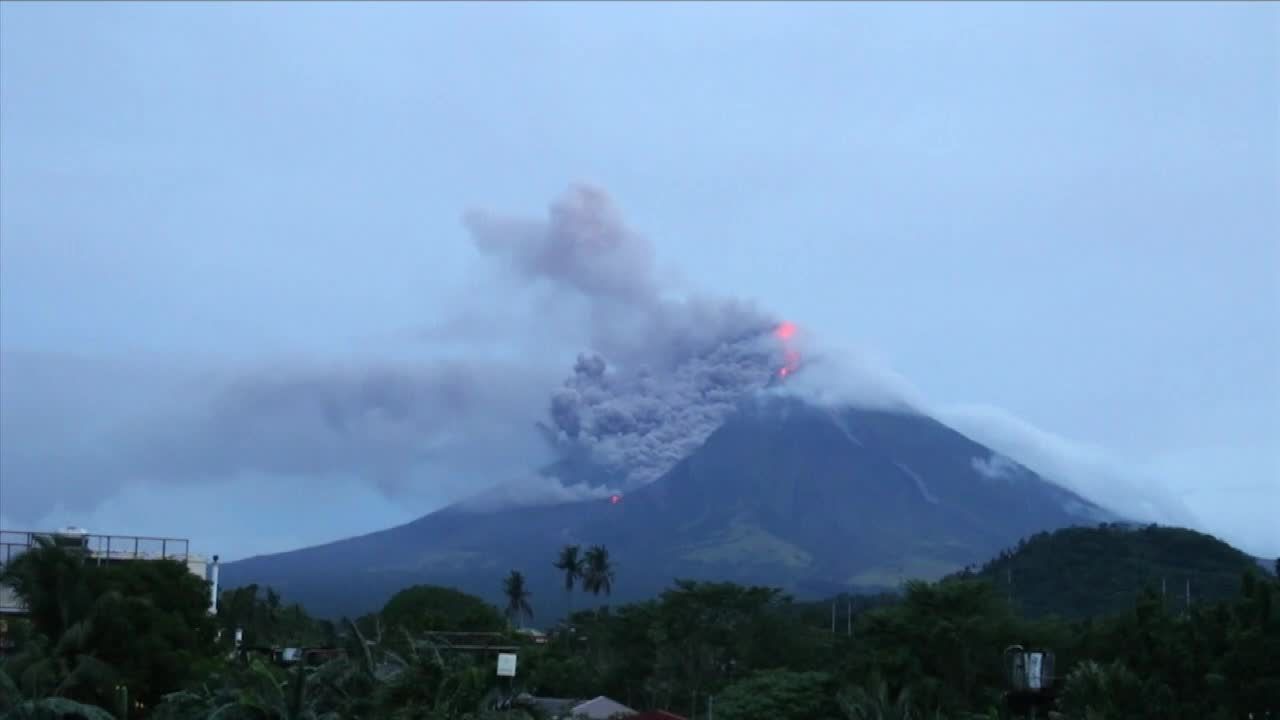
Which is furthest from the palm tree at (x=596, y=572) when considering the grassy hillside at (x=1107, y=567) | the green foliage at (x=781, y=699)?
the green foliage at (x=781, y=699)

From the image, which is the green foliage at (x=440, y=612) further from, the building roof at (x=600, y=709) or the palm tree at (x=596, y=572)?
the palm tree at (x=596, y=572)

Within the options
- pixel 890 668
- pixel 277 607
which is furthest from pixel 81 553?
pixel 277 607

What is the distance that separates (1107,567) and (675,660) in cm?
6434

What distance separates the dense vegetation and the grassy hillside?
41.8 meters

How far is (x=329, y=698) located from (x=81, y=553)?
43.5ft

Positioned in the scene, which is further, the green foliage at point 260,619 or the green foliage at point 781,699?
the green foliage at point 260,619

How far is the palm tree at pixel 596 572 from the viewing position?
11081cm

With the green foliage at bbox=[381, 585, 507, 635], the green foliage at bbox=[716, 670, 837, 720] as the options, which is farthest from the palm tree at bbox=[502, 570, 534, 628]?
the green foliage at bbox=[716, 670, 837, 720]

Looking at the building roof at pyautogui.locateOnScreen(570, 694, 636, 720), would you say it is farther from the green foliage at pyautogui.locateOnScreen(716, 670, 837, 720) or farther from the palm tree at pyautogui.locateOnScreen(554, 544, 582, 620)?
the palm tree at pyautogui.locateOnScreen(554, 544, 582, 620)

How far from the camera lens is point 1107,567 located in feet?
381

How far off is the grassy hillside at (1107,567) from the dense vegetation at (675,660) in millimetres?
41821

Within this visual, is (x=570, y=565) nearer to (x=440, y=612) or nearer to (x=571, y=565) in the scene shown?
(x=571, y=565)

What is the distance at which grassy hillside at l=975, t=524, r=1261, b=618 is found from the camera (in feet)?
348

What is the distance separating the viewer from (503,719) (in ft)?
96.8
